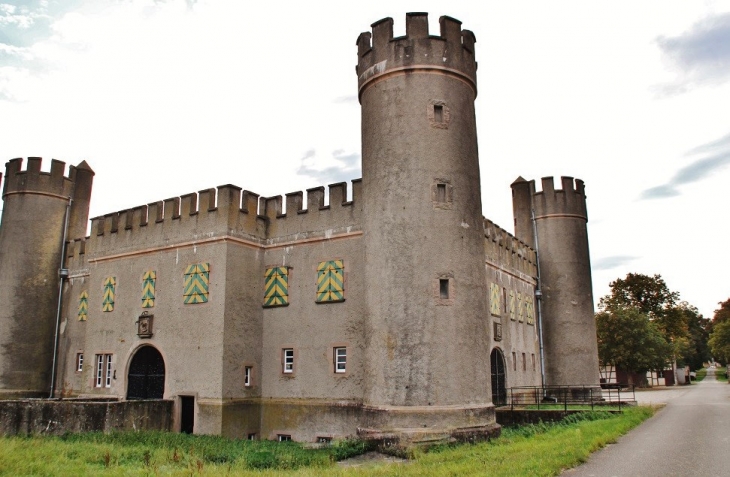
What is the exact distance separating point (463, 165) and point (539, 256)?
14.5 meters

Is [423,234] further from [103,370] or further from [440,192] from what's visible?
[103,370]

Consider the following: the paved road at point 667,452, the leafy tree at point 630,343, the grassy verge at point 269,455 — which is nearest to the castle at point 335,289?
the grassy verge at point 269,455

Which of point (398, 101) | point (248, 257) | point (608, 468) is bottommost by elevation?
point (608, 468)

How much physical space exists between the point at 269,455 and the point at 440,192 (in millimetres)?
8915

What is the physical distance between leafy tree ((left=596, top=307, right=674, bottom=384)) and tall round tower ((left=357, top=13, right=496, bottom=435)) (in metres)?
39.0

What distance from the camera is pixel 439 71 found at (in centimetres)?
1866

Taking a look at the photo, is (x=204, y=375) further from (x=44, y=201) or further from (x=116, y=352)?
(x=44, y=201)

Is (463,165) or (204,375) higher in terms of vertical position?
(463,165)

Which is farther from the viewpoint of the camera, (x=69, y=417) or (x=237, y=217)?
(x=237, y=217)

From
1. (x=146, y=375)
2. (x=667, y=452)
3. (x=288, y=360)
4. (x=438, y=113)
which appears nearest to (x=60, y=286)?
(x=146, y=375)

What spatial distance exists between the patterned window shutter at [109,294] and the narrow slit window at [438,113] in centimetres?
1555

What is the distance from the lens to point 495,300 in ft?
83.1

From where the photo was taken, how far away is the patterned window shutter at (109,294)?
24.9 metres

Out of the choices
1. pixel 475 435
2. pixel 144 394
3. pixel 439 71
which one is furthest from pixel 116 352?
pixel 439 71
